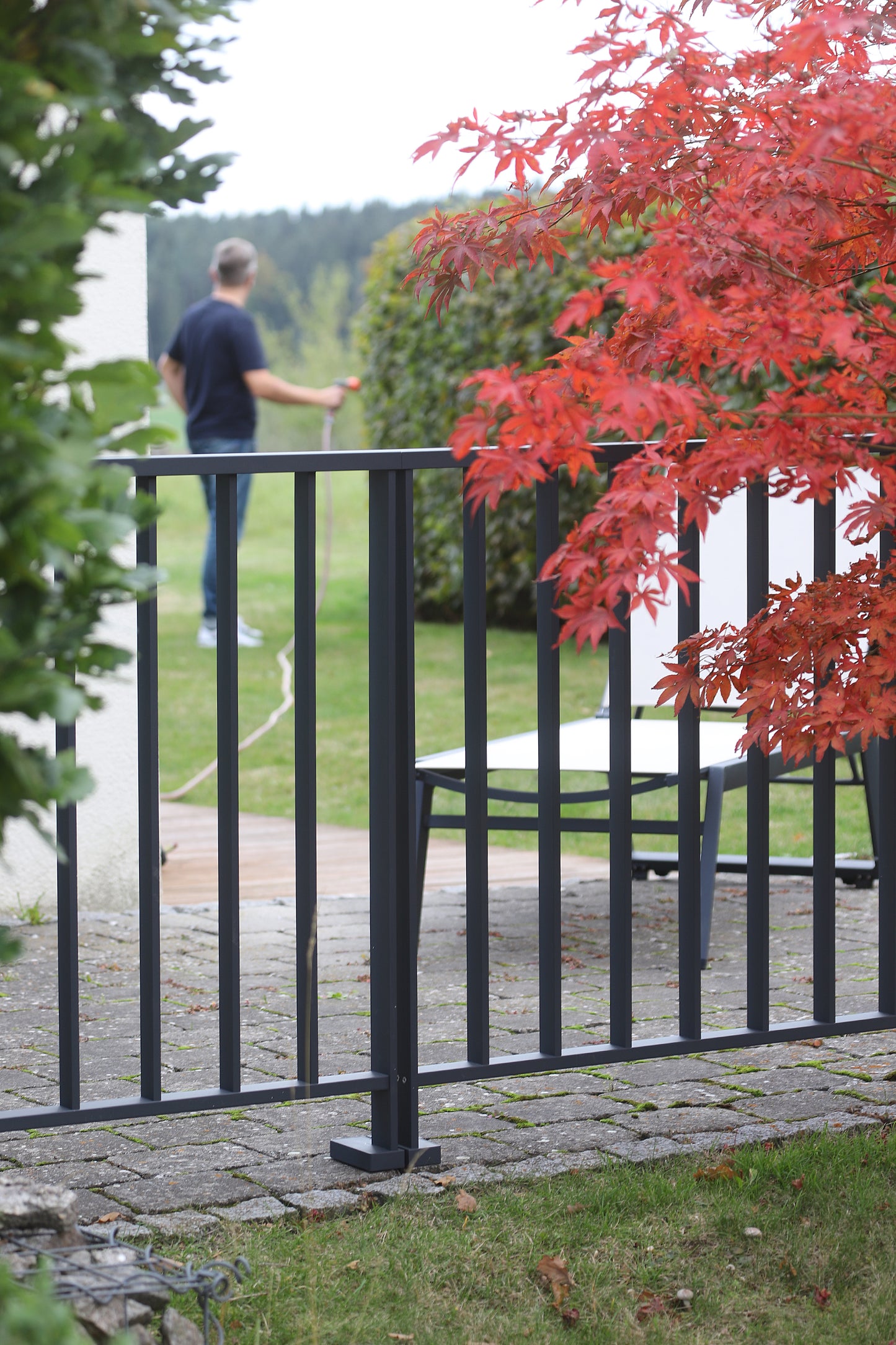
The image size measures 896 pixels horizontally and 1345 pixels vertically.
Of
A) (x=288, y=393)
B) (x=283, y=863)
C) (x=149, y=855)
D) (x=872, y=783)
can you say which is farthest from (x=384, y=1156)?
(x=288, y=393)

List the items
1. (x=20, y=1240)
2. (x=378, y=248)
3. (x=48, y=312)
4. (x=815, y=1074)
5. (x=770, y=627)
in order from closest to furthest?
1. (x=48, y=312)
2. (x=20, y=1240)
3. (x=770, y=627)
4. (x=815, y=1074)
5. (x=378, y=248)

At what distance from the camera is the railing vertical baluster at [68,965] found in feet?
7.34

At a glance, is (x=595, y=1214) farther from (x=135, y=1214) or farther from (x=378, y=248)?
(x=378, y=248)

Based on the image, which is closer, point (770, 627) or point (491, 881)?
point (770, 627)

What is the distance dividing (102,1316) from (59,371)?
38.1 inches

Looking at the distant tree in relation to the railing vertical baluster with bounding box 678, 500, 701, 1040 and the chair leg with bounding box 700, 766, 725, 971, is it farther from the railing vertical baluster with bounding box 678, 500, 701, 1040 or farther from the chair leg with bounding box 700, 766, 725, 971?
the chair leg with bounding box 700, 766, 725, 971

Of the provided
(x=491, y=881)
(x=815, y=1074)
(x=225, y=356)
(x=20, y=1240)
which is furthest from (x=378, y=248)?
(x=20, y=1240)

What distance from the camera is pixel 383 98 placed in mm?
18078

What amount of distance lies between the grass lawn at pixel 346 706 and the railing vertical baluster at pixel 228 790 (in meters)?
0.35

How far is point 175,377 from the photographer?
8383mm

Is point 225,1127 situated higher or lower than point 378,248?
lower

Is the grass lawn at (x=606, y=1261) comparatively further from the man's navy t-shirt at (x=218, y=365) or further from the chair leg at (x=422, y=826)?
the man's navy t-shirt at (x=218, y=365)

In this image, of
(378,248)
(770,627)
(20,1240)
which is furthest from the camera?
(378,248)

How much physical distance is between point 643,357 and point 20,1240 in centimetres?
147
